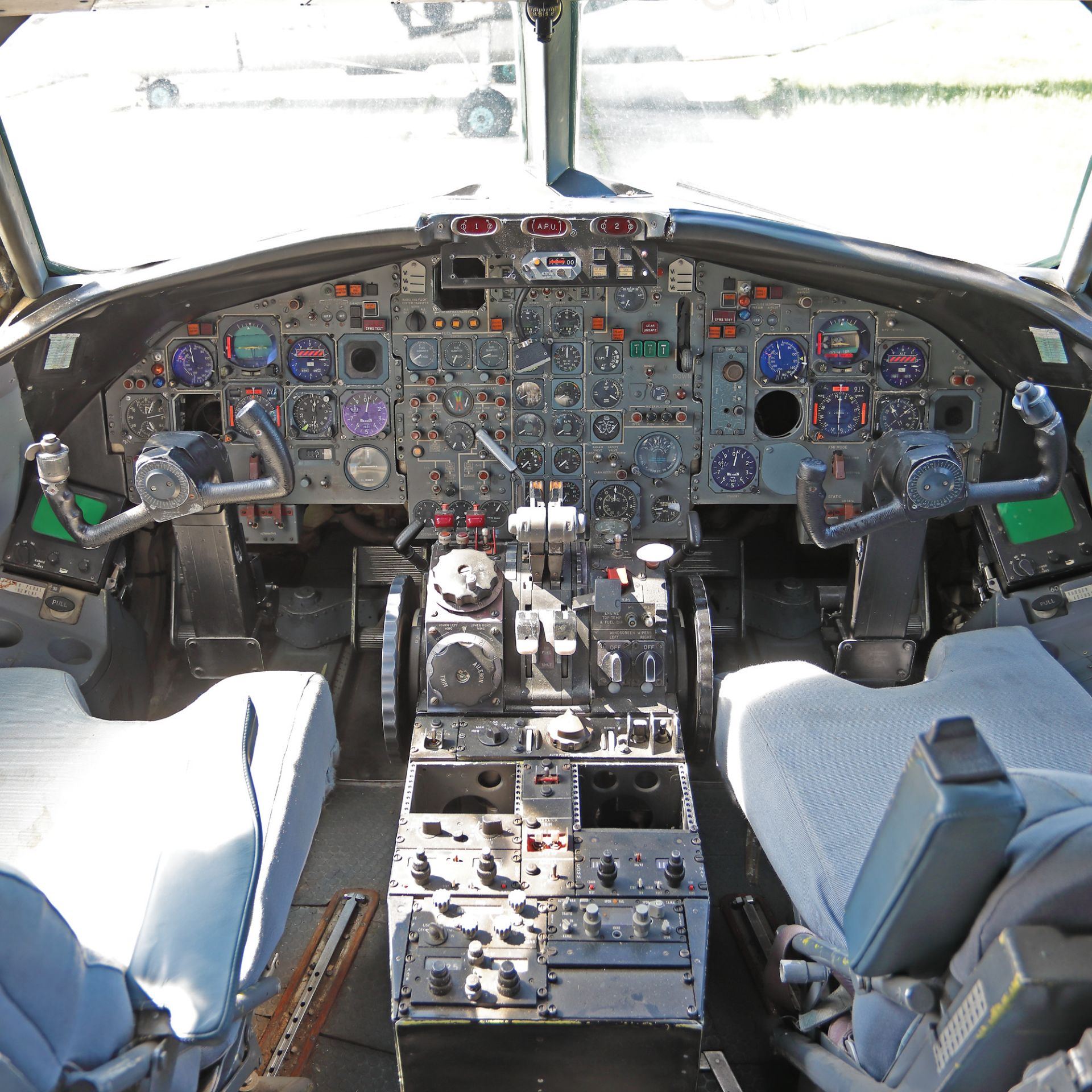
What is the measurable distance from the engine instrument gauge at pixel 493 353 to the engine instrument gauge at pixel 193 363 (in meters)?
0.95

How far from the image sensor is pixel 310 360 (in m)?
3.74

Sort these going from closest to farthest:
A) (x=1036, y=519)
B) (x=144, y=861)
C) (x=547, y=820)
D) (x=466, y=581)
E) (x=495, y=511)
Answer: (x=144, y=861) < (x=547, y=820) < (x=466, y=581) < (x=1036, y=519) < (x=495, y=511)

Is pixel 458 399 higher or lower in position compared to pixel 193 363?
lower

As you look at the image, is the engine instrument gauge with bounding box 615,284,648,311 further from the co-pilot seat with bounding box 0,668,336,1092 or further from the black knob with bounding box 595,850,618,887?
the black knob with bounding box 595,850,618,887

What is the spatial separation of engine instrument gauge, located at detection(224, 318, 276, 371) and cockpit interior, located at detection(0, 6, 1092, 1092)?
0.05ft

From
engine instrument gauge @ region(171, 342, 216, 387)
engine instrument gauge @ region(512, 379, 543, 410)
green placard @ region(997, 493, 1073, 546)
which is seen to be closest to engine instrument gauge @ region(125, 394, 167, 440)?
engine instrument gauge @ region(171, 342, 216, 387)

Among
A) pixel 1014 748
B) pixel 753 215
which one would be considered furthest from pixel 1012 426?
pixel 1014 748

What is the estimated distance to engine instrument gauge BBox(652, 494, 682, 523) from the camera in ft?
12.8

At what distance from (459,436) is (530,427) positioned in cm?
26

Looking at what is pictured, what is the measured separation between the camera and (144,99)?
341 cm

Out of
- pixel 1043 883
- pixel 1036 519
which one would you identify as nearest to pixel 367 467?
pixel 1036 519

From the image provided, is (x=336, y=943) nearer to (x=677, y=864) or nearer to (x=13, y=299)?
(x=677, y=864)

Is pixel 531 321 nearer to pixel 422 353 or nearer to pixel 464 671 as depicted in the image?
pixel 422 353

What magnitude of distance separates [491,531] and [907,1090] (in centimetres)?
254
